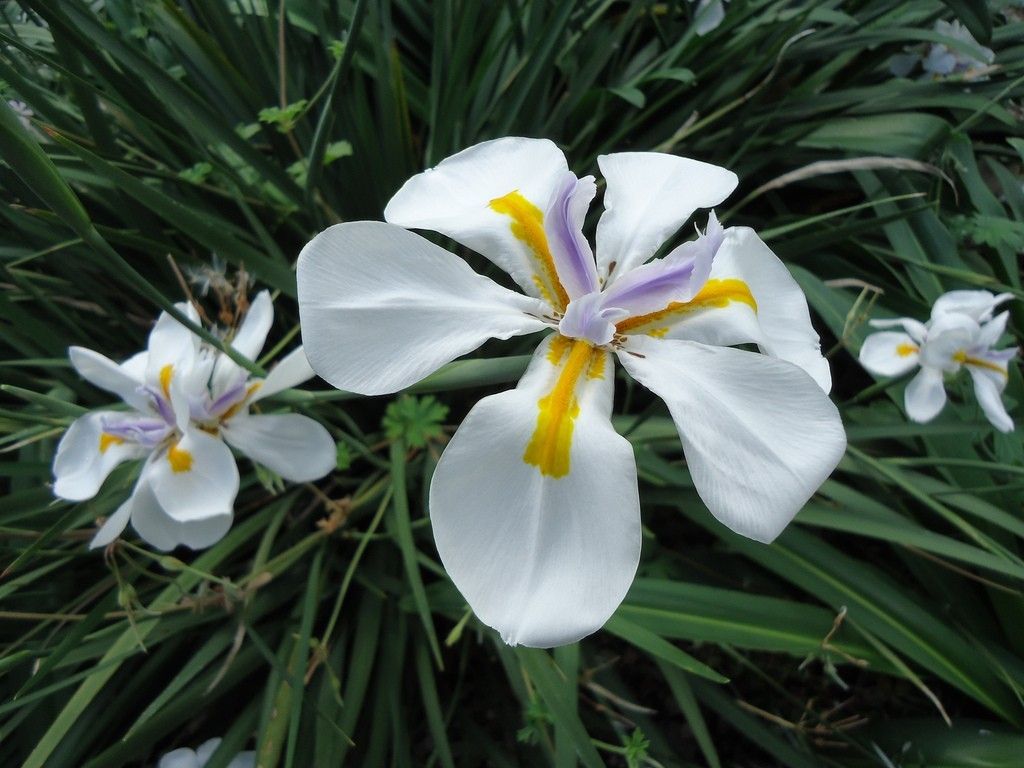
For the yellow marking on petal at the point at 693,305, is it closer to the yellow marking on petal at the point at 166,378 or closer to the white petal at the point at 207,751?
the yellow marking on petal at the point at 166,378

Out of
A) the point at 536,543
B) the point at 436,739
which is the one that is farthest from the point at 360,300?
the point at 436,739

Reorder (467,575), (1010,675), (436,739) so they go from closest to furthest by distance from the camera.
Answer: (467,575), (436,739), (1010,675)

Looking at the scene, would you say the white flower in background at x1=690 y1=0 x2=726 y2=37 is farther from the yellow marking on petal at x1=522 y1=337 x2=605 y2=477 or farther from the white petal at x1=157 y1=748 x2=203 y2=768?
the white petal at x1=157 y1=748 x2=203 y2=768

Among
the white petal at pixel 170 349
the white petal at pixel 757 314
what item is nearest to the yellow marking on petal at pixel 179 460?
the white petal at pixel 170 349

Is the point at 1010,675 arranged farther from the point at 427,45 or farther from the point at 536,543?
the point at 427,45

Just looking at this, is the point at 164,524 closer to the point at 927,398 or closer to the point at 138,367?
the point at 138,367

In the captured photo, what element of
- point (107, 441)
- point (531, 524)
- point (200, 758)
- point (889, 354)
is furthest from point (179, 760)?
point (889, 354)
